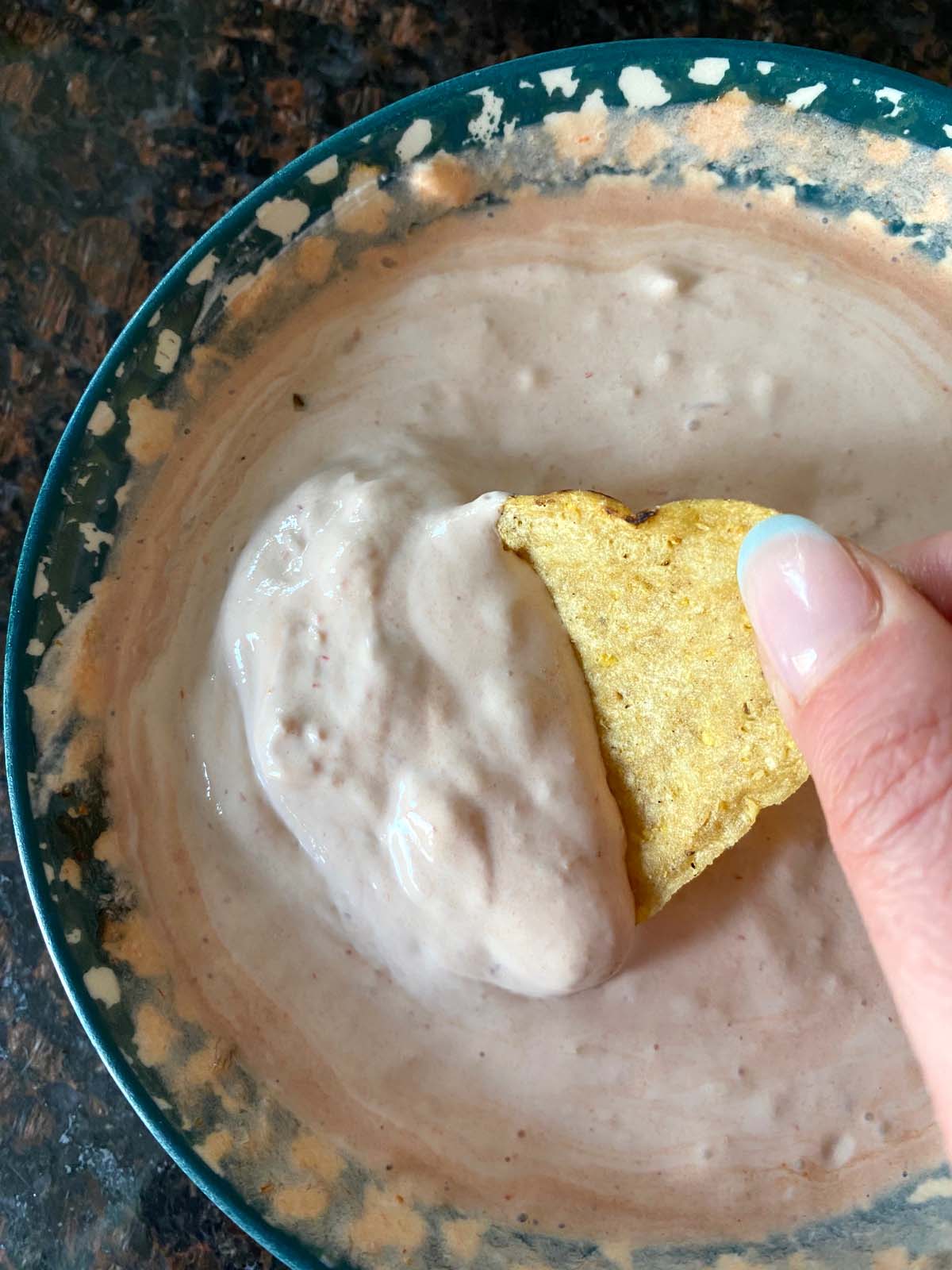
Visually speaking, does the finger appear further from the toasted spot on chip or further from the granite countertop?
the granite countertop

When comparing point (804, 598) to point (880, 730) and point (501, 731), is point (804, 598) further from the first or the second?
point (501, 731)

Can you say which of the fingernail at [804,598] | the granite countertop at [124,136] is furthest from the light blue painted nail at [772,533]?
the granite countertop at [124,136]

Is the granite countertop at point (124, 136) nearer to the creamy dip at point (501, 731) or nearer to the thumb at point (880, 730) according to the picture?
the creamy dip at point (501, 731)

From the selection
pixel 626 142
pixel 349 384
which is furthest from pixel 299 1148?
pixel 626 142

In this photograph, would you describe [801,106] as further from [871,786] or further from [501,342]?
[871,786]

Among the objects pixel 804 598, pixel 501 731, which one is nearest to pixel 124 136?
pixel 501 731
